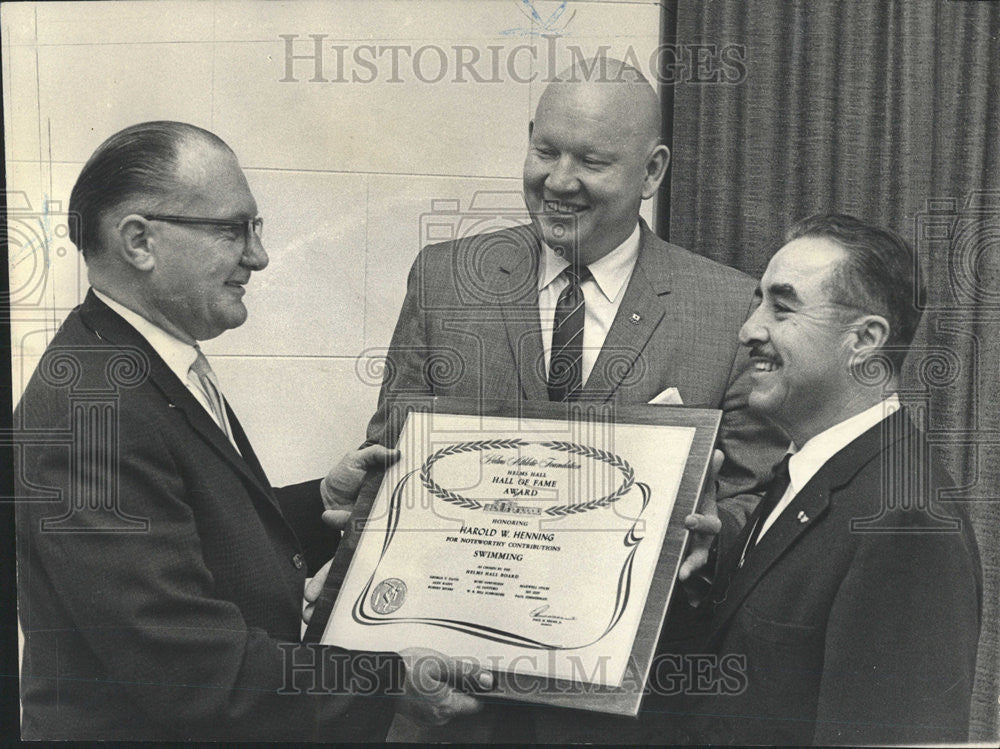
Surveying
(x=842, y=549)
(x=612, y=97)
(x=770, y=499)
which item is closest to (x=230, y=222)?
(x=612, y=97)

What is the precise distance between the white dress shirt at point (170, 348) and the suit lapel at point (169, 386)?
0.5 inches

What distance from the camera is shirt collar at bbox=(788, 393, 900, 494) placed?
269 cm

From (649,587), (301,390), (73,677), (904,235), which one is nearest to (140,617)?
(73,677)

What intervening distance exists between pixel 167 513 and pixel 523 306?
3.48 ft

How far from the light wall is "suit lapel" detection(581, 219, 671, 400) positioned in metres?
0.23

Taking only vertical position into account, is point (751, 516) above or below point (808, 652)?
above

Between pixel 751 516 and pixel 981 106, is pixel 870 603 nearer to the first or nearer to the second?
pixel 751 516

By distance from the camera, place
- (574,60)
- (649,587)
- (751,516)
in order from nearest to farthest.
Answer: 1. (649,587)
2. (751,516)
3. (574,60)

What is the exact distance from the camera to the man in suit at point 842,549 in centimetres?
260

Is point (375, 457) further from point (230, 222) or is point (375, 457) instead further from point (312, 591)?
point (230, 222)

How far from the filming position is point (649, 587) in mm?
2580

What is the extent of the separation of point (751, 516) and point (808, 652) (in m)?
0.36

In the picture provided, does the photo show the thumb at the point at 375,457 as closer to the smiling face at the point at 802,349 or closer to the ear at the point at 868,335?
the smiling face at the point at 802,349

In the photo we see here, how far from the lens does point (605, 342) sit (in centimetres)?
284
